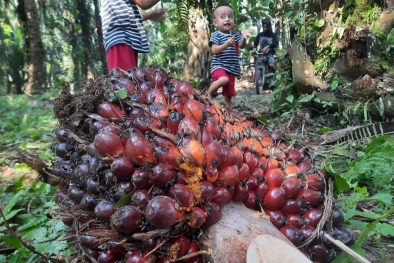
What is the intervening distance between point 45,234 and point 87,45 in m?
15.6

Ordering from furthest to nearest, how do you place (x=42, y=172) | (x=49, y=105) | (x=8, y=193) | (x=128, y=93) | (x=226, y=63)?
(x=49, y=105) < (x=226, y=63) < (x=8, y=193) < (x=42, y=172) < (x=128, y=93)

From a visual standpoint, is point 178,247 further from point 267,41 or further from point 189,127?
point 267,41

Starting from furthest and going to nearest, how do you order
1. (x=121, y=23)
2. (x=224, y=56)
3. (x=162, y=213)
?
(x=224, y=56)
(x=121, y=23)
(x=162, y=213)

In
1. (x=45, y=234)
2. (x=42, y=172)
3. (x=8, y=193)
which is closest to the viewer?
(x=42, y=172)

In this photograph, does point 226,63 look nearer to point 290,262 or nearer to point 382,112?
point 382,112

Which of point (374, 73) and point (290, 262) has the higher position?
point (374, 73)

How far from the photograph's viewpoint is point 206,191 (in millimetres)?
1080

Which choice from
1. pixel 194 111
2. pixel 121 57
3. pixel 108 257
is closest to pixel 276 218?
pixel 194 111

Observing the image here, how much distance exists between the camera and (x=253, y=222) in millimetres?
1127

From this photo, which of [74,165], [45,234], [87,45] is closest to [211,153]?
[74,165]

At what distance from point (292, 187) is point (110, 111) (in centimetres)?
75

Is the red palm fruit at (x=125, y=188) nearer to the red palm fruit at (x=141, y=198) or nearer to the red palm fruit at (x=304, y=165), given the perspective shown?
the red palm fruit at (x=141, y=198)

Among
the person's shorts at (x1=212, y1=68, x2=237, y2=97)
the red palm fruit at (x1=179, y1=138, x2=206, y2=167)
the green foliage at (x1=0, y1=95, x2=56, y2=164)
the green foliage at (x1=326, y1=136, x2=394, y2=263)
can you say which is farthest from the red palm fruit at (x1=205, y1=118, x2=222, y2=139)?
the person's shorts at (x1=212, y1=68, x2=237, y2=97)

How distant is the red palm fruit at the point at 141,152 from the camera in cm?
111
